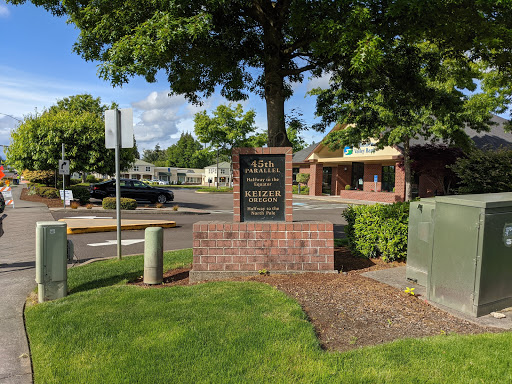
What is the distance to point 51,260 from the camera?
16.4 ft

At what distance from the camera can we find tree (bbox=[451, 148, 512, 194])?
13797mm

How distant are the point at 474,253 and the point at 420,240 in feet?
4.51

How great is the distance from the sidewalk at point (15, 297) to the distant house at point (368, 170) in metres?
19.9

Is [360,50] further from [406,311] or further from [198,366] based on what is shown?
[198,366]

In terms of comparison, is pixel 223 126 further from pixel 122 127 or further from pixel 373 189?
pixel 122 127

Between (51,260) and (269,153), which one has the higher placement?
(269,153)

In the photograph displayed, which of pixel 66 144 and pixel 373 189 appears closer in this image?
pixel 66 144

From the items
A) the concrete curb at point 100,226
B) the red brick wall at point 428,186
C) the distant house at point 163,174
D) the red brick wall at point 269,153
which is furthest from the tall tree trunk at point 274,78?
the distant house at point 163,174

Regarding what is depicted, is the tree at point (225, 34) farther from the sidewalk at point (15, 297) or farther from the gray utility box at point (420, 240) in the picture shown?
the sidewalk at point (15, 297)

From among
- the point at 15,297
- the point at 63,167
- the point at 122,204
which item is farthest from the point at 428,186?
the point at 15,297

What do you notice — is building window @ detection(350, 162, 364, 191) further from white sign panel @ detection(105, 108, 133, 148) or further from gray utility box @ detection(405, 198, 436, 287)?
white sign panel @ detection(105, 108, 133, 148)

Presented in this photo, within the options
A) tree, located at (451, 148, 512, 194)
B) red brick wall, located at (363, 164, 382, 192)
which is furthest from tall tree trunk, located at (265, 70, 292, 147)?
red brick wall, located at (363, 164, 382, 192)

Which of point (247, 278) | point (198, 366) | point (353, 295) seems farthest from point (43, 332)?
point (353, 295)

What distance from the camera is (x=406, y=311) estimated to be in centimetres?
436
